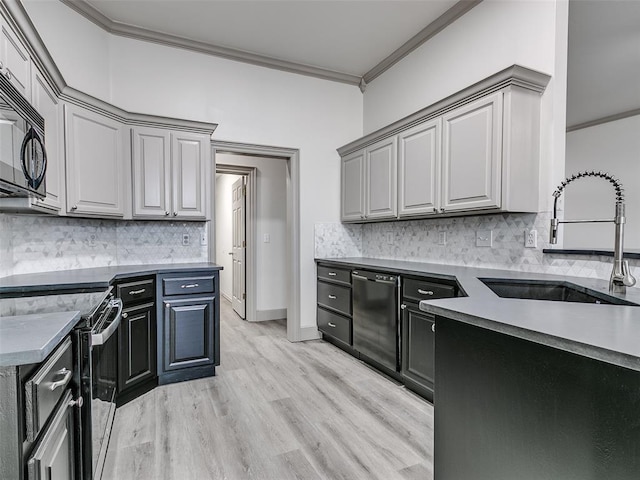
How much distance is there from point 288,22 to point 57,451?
137 inches

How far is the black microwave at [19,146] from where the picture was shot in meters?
1.47

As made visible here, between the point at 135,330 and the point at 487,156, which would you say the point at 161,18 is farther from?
the point at 487,156

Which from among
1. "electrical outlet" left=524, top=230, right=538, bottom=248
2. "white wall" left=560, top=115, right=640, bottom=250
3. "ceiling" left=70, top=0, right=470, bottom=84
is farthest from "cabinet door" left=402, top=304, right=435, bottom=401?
"white wall" left=560, top=115, right=640, bottom=250

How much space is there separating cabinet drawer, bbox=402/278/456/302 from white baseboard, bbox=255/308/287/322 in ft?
9.02

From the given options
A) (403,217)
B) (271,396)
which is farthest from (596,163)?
(271,396)

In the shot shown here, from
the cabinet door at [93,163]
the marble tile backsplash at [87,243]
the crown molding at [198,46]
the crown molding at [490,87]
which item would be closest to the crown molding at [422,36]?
the crown molding at [198,46]

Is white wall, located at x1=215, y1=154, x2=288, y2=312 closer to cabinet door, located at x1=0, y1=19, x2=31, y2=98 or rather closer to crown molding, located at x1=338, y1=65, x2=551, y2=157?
crown molding, located at x1=338, y1=65, x2=551, y2=157

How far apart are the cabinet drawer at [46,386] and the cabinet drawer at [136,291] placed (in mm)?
1381

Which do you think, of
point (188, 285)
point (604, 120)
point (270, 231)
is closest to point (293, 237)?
point (270, 231)

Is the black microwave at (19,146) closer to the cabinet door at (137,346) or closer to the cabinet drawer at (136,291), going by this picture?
the cabinet drawer at (136,291)

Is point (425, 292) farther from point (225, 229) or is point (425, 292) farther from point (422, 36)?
point (225, 229)

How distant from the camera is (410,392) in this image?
9.03ft

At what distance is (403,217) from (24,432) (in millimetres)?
2953

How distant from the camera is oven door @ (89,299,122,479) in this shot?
144 centimetres
